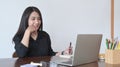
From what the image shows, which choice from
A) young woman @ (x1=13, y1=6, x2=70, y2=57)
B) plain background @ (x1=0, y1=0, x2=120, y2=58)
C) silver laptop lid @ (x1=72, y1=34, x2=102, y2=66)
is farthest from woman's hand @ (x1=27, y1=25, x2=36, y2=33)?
silver laptop lid @ (x1=72, y1=34, x2=102, y2=66)

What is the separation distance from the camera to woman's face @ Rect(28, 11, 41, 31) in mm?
1940

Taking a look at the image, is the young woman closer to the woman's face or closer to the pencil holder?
the woman's face

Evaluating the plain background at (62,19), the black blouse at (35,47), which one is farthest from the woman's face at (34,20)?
the plain background at (62,19)

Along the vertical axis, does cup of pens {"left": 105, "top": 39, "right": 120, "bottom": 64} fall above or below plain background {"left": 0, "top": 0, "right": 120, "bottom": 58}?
below

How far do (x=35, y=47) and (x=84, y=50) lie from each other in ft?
2.34

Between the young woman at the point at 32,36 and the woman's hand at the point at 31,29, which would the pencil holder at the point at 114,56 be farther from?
the woman's hand at the point at 31,29

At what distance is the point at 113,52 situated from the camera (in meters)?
1.43

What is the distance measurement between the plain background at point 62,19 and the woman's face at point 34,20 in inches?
13.8

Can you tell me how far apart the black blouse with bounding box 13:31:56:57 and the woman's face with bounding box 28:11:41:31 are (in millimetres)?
133

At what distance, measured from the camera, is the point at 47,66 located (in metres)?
1.28

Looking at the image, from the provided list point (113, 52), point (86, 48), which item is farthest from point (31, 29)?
point (113, 52)

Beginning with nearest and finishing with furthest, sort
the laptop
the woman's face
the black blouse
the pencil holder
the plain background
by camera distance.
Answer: the laptop, the pencil holder, the black blouse, the woman's face, the plain background

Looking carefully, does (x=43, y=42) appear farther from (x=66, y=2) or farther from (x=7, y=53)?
(x=66, y=2)

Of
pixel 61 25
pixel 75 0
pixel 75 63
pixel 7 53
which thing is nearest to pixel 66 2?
pixel 75 0
